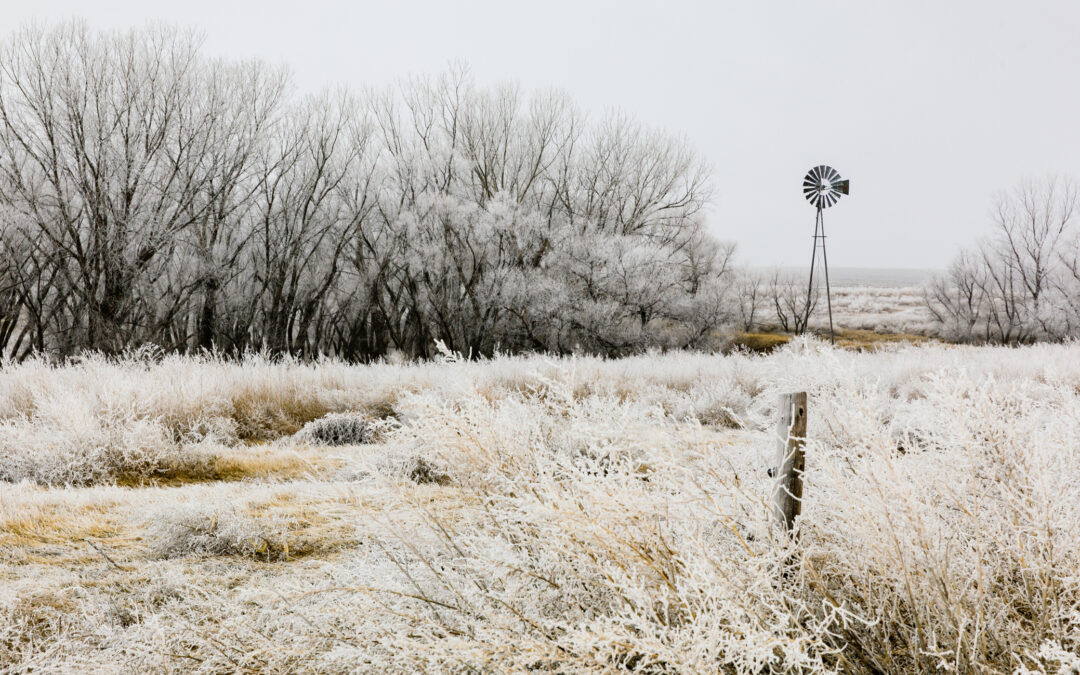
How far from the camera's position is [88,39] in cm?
1650

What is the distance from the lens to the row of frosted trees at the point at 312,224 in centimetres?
1742

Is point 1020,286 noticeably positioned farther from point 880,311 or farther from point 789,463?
point 789,463

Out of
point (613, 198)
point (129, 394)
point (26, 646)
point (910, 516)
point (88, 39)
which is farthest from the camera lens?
point (613, 198)

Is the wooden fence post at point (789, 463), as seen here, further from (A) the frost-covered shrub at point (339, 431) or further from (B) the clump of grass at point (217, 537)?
(A) the frost-covered shrub at point (339, 431)

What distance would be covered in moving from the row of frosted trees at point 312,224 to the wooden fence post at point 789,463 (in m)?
17.3

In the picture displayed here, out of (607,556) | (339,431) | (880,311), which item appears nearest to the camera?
(607,556)

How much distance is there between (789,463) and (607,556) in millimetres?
684

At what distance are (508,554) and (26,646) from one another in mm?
2177

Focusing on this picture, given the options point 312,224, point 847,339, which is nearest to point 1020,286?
point 847,339

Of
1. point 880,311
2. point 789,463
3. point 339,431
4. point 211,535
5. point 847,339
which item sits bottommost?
point 847,339

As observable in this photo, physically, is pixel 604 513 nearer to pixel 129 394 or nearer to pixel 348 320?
pixel 129 394

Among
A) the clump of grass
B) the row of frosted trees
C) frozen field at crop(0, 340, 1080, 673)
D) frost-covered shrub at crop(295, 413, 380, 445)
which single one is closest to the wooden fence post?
frozen field at crop(0, 340, 1080, 673)

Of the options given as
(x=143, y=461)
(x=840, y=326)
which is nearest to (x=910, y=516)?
(x=143, y=461)

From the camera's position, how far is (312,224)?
76.8ft
